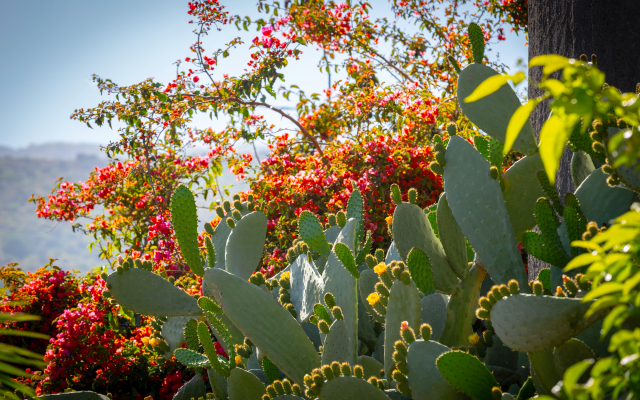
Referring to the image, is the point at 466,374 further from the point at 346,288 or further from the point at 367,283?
the point at 367,283

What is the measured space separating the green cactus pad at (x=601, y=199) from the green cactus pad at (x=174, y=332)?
53.2 inches

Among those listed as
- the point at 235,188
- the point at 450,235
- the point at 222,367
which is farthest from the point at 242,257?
the point at 235,188

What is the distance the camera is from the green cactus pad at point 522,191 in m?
1.26

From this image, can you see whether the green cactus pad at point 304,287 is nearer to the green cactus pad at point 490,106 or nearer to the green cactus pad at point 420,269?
the green cactus pad at point 420,269

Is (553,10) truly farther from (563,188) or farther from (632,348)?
(632,348)

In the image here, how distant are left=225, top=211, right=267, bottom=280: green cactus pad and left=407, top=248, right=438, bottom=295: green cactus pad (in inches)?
25.6

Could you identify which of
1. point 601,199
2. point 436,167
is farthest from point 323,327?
point 601,199

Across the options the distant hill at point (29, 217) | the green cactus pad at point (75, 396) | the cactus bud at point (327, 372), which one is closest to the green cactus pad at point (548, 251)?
the cactus bud at point (327, 372)

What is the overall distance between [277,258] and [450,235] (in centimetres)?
210

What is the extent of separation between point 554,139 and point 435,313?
95 centimetres

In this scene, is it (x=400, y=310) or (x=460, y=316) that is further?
(x=460, y=316)

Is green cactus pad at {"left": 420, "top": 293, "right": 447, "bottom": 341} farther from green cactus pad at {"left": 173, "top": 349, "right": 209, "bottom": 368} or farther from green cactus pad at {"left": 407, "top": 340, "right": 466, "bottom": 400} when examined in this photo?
green cactus pad at {"left": 173, "top": 349, "right": 209, "bottom": 368}

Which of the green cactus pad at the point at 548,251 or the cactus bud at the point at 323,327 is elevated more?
the green cactus pad at the point at 548,251

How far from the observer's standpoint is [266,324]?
1.22 meters
